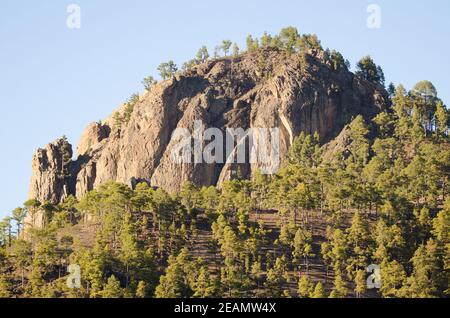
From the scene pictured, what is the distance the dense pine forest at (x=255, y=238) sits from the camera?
485 ft

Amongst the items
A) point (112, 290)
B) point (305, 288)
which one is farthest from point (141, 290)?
point (305, 288)

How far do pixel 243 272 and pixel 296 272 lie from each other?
22.7 feet

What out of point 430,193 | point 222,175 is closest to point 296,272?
point 430,193

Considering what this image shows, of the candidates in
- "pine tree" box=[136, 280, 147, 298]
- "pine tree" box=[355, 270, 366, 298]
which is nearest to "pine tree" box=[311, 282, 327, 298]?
"pine tree" box=[355, 270, 366, 298]

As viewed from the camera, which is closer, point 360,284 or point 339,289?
point 339,289

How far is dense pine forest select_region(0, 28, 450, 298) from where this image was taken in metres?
148

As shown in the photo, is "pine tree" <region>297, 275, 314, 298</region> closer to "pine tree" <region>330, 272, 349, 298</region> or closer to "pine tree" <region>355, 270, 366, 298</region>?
"pine tree" <region>330, 272, 349, 298</region>

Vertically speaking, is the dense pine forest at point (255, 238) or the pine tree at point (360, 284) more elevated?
the dense pine forest at point (255, 238)

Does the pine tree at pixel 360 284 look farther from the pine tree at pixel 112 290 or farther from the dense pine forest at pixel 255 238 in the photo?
the pine tree at pixel 112 290

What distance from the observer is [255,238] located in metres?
158

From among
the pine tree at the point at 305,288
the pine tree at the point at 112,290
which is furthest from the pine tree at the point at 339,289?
the pine tree at the point at 112,290

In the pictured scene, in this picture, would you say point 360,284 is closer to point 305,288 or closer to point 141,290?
point 305,288

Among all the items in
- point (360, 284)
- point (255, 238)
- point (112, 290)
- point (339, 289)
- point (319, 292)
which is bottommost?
point (319, 292)
